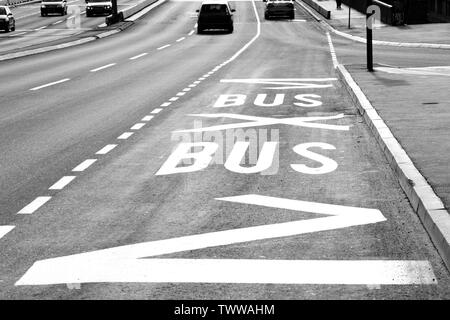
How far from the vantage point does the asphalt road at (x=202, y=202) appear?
738 cm

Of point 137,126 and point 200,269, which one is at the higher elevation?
point 200,269

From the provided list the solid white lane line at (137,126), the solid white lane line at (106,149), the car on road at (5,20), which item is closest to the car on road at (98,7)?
the car on road at (5,20)

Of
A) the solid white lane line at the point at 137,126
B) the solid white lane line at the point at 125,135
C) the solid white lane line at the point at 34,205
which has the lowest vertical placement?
the solid white lane line at the point at 137,126

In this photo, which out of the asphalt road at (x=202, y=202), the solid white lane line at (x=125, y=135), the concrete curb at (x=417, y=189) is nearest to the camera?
the asphalt road at (x=202, y=202)

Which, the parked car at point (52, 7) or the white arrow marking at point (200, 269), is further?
the parked car at point (52, 7)

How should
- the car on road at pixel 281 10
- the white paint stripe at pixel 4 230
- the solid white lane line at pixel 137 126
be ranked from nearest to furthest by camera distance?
the white paint stripe at pixel 4 230
the solid white lane line at pixel 137 126
the car on road at pixel 281 10

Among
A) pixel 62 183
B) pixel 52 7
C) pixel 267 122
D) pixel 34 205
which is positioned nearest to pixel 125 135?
pixel 267 122

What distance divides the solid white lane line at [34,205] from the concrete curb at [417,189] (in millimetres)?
3425

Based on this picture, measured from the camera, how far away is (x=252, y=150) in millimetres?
13914

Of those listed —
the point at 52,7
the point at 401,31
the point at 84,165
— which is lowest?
the point at 52,7

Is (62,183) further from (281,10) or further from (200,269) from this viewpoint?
(281,10)

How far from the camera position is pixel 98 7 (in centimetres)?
8225

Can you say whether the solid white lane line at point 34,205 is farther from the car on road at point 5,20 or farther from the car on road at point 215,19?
the car on road at point 5,20

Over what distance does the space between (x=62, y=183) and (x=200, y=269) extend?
163 inches
